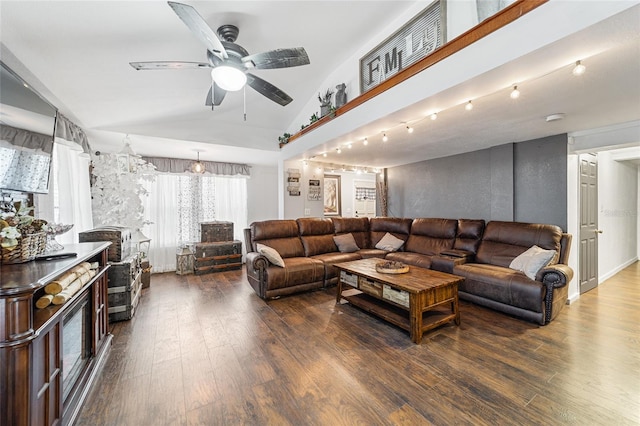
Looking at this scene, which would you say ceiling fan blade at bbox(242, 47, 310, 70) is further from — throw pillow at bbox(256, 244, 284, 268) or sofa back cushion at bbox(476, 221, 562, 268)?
sofa back cushion at bbox(476, 221, 562, 268)

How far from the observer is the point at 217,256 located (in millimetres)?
5047

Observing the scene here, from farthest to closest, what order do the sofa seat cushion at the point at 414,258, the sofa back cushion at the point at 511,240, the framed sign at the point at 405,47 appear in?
the sofa seat cushion at the point at 414,258
the sofa back cushion at the point at 511,240
the framed sign at the point at 405,47

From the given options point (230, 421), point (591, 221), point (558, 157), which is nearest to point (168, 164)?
point (230, 421)

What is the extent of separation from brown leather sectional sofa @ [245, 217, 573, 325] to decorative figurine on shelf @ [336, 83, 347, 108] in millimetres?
2114

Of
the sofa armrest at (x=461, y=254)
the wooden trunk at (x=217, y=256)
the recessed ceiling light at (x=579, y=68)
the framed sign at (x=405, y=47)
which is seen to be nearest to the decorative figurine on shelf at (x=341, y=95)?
the framed sign at (x=405, y=47)

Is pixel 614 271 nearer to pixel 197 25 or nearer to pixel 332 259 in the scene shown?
pixel 332 259

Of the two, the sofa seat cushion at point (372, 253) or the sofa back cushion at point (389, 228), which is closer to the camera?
the sofa seat cushion at point (372, 253)

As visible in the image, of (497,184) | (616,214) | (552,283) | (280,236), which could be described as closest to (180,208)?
(280,236)

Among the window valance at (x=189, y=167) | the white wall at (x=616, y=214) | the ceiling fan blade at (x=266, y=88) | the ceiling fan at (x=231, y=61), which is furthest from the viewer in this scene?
the window valance at (x=189, y=167)

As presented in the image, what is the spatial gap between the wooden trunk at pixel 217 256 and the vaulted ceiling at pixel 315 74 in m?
1.92

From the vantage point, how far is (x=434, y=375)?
6.37 ft

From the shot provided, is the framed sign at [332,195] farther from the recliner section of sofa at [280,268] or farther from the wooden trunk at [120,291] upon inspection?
the wooden trunk at [120,291]

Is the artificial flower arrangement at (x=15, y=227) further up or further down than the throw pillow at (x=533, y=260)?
further up

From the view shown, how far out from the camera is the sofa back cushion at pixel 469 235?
404 cm
